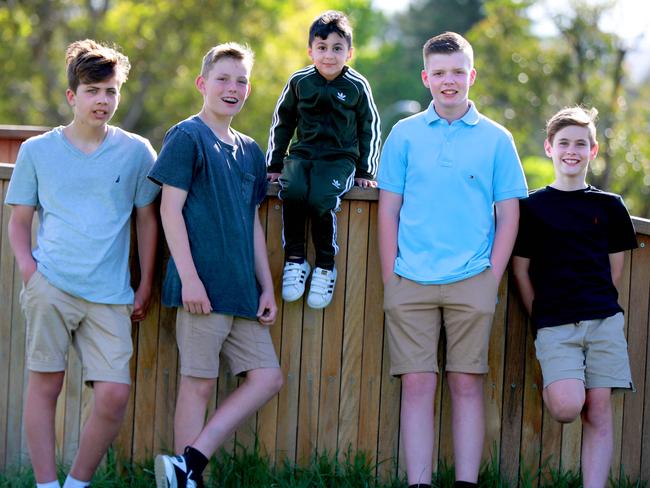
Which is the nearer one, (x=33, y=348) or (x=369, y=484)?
(x=33, y=348)

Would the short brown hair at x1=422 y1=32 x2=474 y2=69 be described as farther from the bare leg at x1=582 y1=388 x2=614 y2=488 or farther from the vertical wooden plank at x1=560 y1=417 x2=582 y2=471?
the vertical wooden plank at x1=560 y1=417 x2=582 y2=471

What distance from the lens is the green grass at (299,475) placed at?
4820 mm

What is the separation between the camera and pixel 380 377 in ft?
16.3

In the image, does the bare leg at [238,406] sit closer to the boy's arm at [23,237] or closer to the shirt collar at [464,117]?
the boy's arm at [23,237]

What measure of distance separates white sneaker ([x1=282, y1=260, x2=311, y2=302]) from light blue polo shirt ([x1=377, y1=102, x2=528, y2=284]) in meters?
0.45

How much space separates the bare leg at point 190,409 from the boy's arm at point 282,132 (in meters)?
1.14

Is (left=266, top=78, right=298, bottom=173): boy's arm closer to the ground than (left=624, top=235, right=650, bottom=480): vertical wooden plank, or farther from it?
farther from it

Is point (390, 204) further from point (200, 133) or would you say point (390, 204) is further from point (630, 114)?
point (630, 114)

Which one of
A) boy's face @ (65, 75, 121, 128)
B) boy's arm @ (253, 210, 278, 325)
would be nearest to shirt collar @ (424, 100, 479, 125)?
boy's arm @ (253, 210, 278, 325)

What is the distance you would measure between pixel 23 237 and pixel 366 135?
1672 millimetres

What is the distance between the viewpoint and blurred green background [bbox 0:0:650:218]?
20578mm

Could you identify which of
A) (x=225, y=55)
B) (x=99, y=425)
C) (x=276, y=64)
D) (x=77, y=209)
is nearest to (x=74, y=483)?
(x=99, y=425)

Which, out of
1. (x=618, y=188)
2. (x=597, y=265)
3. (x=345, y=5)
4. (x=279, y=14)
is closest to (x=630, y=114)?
(x=618, y=188)

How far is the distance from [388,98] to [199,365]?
158ft
